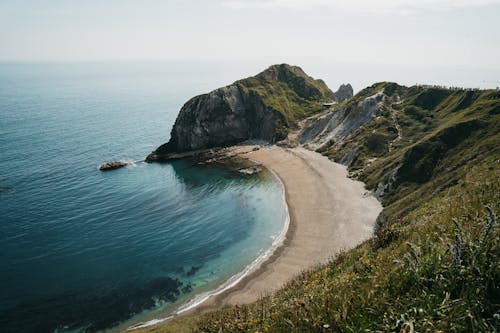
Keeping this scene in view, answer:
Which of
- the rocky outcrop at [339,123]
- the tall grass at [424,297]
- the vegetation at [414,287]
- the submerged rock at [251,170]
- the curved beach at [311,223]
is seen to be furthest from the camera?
the rocky outcrop at [339,123]

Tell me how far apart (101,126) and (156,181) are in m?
92.2

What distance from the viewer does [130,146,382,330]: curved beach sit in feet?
151

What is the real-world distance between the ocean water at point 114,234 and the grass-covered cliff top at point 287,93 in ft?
164

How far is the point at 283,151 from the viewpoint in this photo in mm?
117250

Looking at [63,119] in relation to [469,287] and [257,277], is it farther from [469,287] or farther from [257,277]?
[469,287]

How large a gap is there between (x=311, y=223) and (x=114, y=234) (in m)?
39.0

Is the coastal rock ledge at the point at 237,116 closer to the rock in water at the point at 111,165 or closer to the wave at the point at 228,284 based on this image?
the rock in water at the point at 111,165

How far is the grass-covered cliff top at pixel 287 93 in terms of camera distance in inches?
5460

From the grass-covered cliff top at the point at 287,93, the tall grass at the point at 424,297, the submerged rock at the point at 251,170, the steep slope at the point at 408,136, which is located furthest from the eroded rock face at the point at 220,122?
the tall grass at the point at 424,297

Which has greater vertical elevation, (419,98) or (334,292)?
(419,98)

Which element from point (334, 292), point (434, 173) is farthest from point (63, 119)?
point (334, 292)

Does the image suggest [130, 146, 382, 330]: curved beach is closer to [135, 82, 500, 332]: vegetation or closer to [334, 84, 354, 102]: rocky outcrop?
[135, 82, 500, 332]: vegetation

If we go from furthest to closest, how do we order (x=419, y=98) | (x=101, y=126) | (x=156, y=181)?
(x=101, y=126)
(x=419, y=98)
(x=156, y=181)

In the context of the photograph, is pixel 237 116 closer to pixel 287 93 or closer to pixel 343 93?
pixel 287 93
